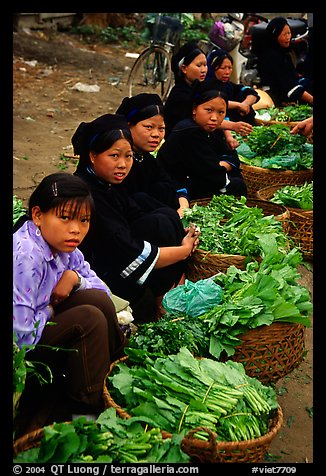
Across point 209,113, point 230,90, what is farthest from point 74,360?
point 230,90

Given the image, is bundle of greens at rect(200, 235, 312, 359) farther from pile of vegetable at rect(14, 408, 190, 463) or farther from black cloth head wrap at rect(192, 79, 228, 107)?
black cloth head wrap at rect(192, 79, 228, 107)

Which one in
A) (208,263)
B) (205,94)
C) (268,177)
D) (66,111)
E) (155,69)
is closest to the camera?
(208,263)

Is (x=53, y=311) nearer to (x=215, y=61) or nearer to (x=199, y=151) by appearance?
(x=199, y=151)

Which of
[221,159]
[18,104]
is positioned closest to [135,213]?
[221,159]

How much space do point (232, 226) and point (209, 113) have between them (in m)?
1.06

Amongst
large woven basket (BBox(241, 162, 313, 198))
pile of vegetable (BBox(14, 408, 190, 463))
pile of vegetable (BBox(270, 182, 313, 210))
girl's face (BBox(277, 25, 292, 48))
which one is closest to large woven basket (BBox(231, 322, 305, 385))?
pile of vegetable (BBox(14, 408, 190, 463))

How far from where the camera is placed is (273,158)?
20.0 ft

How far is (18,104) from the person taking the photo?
9.66m

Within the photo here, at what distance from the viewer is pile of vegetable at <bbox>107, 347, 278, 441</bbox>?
9.08 feet

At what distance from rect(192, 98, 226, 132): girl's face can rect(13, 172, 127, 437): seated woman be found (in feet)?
7.44

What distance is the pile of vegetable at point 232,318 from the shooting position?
10.8 ft

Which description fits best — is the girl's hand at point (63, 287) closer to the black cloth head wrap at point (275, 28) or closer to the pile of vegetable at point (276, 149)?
the pile of vegetable at point (276, 149)

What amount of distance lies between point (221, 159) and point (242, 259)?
161 cm
